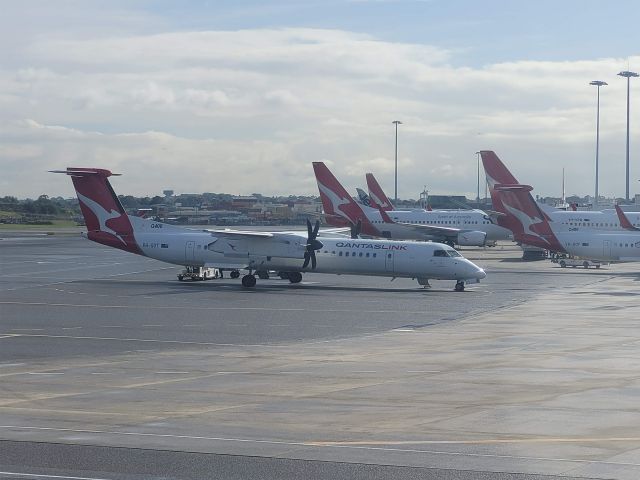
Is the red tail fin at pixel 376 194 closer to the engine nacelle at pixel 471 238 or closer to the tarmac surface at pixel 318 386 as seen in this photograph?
the engine nacelle at pixel 471 238

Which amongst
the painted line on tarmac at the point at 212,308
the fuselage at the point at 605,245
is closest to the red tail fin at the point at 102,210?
the painted line on tarmac at the point at 212,308

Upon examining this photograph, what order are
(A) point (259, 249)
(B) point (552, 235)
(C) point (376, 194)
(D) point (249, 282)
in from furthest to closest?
1. (C) point (376, 194)
2. (B) point (552, 235)
3. (A) point (259, 249)
4. (D) point (249, 282)

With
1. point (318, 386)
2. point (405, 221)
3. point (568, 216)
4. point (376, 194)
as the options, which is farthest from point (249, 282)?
point (376, 194)

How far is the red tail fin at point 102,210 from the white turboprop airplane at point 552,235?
97.7 feet

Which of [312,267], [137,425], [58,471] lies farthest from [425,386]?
[312,267]

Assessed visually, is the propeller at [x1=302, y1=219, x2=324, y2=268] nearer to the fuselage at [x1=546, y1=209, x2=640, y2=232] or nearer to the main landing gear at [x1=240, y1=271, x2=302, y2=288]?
the main landing gear at [x1=240, y1=271, x2=302, y2=288]

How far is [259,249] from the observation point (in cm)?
5984

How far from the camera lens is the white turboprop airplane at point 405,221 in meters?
94.1

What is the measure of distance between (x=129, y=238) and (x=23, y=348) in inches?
1172

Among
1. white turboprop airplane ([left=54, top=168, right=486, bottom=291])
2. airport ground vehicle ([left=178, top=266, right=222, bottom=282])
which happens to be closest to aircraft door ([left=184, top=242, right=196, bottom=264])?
white turboprop airplane ([left=54, top=168, right=486, bottom=291])

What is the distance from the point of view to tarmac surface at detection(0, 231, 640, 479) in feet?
51.7

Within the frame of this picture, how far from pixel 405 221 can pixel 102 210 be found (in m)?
43.4

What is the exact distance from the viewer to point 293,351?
3122 centimetres

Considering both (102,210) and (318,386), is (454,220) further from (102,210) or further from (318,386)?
(318,386)
